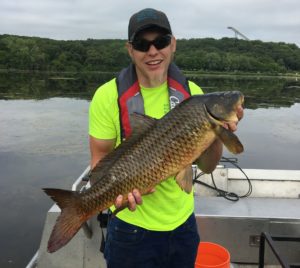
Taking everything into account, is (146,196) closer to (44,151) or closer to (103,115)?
(103,115)

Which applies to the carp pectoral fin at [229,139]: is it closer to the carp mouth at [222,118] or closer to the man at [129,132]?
the carp mouth at [222,118]

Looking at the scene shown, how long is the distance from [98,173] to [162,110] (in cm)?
69

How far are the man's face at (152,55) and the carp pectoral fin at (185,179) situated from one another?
737mm

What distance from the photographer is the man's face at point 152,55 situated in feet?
9.95

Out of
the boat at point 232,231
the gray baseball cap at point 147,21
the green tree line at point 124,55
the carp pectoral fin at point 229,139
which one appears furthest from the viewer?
the green tree line at point 124,55

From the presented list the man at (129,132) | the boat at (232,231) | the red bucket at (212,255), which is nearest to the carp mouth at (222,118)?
the man at (129,132)

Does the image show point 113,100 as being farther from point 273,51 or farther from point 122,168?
point 273,51

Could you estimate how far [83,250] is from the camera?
489 centimetres

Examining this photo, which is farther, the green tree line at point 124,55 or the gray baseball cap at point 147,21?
the green tree line at point 124,55

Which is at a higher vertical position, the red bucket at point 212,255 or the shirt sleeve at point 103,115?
the shirt sleeve at point 103,115

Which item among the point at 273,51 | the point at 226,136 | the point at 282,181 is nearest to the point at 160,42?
the point at 226,136

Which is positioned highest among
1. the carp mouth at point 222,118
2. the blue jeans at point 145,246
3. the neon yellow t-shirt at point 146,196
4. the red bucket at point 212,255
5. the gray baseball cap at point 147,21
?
the gray baseball cap at point 147,21

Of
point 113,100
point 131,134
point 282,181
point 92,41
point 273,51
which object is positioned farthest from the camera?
point 92,41

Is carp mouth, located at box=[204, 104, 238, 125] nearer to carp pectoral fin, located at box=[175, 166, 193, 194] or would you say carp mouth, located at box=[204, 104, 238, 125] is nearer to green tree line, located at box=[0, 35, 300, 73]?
carp pectoral fin, located at box=[175, 166, 193, 194]
